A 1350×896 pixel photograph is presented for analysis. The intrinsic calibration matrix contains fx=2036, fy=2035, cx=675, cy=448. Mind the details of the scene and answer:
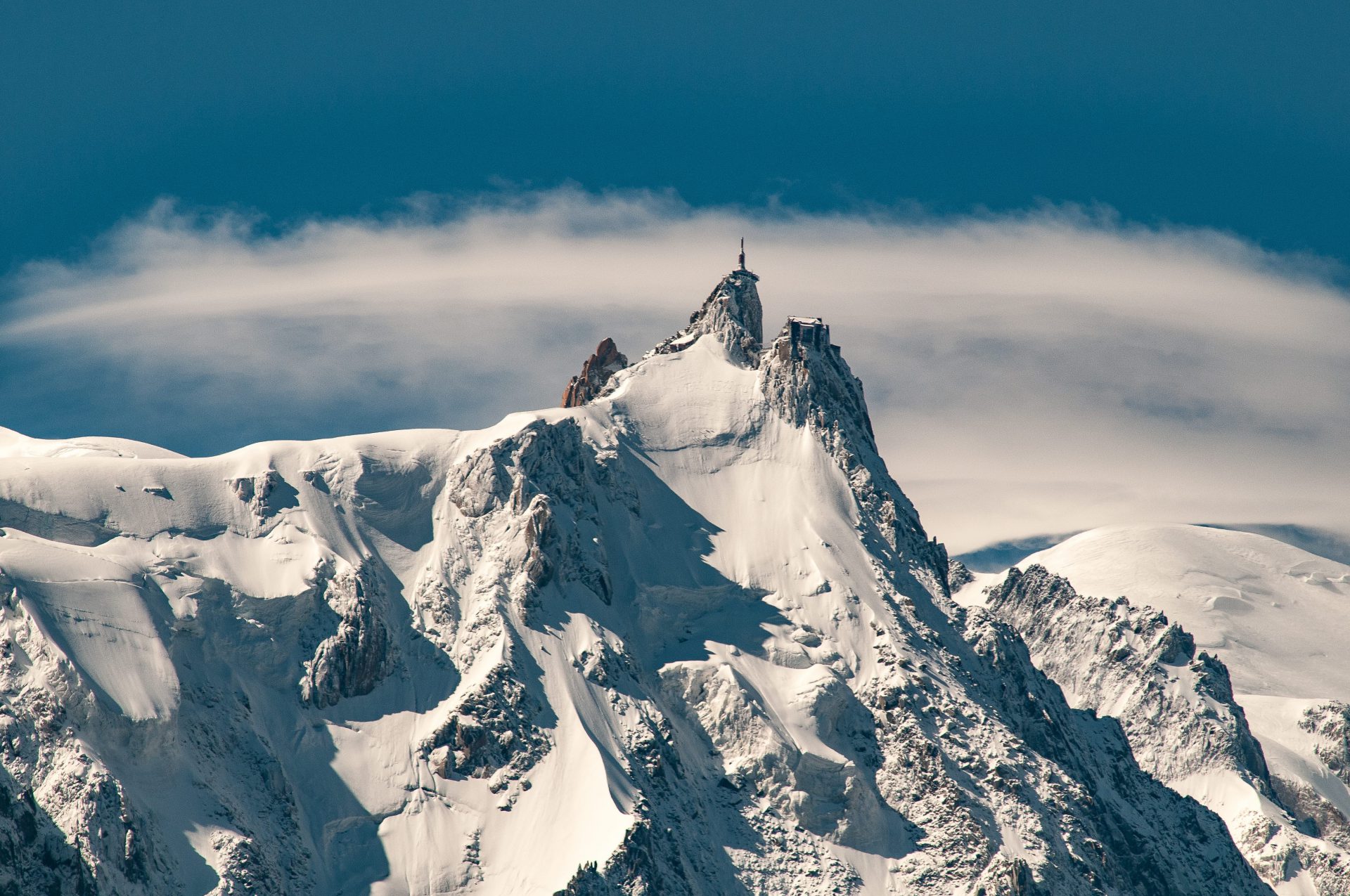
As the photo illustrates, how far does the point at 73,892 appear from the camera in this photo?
197375 mm

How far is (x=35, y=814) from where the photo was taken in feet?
639

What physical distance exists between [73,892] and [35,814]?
29.4ft
